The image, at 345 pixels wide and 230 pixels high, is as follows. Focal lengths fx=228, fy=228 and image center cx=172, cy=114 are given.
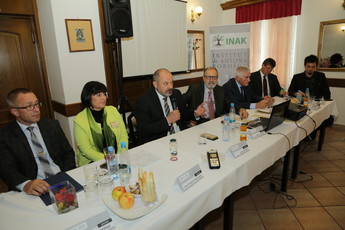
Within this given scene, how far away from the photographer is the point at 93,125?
2.11 m

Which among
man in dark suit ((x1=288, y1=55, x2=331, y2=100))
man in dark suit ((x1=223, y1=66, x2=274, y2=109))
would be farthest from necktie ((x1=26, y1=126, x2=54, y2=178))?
man in dark suit ((x1=288, y1=55, x2=331, y2=100))

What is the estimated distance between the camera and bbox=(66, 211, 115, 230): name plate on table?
1.04 metres

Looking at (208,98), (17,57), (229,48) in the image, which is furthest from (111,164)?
(229,48)

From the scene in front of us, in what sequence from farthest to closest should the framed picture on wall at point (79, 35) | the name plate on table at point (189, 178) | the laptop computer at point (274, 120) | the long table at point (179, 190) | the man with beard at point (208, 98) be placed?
the framed picture on wall at point (79, 35)
the man with beard at point (208, 98)
the laptop computer at point (274, 120)
the name plate on table at point (189, 178)
the long table at point (179, 190)

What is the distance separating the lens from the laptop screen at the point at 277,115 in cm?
226

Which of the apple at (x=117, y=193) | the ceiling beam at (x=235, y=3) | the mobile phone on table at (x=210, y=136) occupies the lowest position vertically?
the mobile phone on table at (x=210, y=136)

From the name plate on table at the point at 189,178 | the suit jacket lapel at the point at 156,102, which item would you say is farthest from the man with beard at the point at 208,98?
the name plate on table at the point at 189,178

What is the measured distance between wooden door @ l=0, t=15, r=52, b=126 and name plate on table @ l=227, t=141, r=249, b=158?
3.26 meters

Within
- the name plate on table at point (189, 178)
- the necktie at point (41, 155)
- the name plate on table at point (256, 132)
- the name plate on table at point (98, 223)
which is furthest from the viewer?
the name plate on table at point (256, 132)

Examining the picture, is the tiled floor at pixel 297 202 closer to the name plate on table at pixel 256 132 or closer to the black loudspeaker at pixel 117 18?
the name plate on table at pixel 256 132

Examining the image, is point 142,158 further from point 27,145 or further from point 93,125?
point 27,145

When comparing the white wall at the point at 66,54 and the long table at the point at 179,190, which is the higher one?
the white wall at the point at 66,54

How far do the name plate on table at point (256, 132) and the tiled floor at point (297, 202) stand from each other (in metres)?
0.80

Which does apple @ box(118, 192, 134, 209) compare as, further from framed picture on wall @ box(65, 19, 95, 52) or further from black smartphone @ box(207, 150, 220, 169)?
framed picture on wall @ box(65, 19, 95, 52)
